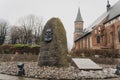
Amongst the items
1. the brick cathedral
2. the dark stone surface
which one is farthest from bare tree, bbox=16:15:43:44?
the dark stone surface

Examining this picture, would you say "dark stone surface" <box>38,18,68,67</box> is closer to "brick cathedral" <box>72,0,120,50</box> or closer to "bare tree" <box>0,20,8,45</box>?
"brick cathedral" <box>72,0,120,50</box>

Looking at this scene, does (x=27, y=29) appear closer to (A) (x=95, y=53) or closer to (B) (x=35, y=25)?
(B) (x=35, y=25)

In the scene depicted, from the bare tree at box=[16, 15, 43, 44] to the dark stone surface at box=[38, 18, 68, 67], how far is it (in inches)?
1941

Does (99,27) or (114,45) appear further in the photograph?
(99,27)

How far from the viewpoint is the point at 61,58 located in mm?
14891

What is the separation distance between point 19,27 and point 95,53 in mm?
41408

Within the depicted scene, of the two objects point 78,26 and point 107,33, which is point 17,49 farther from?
point 78,26

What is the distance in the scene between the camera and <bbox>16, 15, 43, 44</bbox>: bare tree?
217ft

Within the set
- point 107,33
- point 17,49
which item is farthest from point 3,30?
point 17,49

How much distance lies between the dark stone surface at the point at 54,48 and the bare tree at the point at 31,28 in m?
49.3

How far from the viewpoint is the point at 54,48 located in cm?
1505

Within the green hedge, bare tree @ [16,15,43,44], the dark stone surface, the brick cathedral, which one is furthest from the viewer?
bare tree @ [16,15,43,44]

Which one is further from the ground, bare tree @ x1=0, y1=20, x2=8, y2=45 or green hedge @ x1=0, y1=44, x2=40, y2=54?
bare tree @ x1=0, y1=20, x2=8, y2=45

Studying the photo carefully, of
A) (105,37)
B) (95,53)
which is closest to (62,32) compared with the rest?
(95,53)
